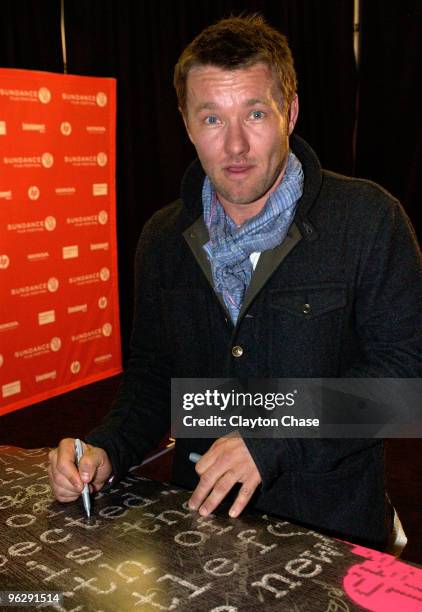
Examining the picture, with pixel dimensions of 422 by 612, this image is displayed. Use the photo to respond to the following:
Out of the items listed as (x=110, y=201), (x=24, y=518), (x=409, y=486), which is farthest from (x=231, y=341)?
(x=110, y=201)

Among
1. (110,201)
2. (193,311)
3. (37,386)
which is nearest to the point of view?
(193,311)

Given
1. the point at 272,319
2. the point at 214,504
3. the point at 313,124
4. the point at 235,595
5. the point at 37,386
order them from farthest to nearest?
1. the point at 313,124
2. the point at 37,386
3. the point at 272,319
4. the point at 214,504
5. the point at 235,595

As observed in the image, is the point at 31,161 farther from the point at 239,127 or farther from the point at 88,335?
the point at 239,127

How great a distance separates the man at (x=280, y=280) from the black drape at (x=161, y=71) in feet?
12.5

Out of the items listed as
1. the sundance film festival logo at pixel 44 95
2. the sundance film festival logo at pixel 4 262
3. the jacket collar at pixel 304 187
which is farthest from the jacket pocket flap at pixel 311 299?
the sundance film festival logo at pixel 44 95

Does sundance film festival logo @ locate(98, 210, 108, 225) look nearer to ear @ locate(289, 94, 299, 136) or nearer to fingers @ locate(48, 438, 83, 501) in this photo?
ear @ locate(289, 94, 299, 136)

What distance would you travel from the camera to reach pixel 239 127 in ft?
4.90

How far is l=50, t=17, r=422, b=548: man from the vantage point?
1459 millimetres

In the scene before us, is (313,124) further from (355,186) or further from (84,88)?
(355,186)

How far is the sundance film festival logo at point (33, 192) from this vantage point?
4426 mm

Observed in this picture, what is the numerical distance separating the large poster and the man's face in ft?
9.77

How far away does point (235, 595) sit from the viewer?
1.02m

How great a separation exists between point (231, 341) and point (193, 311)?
0.13 metres

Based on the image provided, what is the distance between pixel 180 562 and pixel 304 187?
0.84 meters
